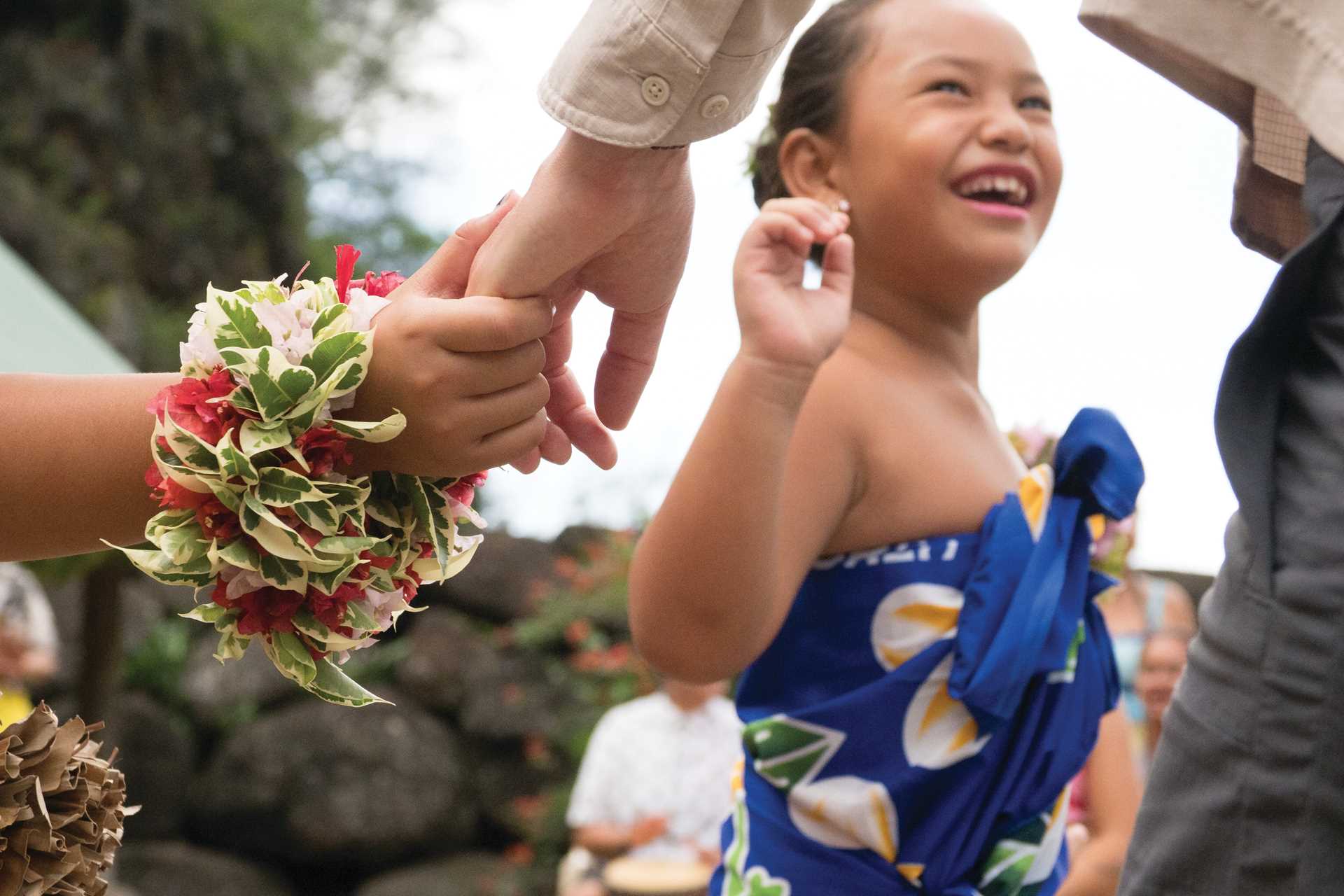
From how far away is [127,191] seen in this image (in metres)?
14.2

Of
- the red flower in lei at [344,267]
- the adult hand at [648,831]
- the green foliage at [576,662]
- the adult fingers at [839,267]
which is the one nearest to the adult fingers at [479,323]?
the red flower in lei at [344,267]

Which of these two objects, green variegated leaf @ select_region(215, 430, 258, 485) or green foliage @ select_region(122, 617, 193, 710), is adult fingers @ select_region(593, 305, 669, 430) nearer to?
green variegated leaf @ select_region(215, 430, 258, 485)

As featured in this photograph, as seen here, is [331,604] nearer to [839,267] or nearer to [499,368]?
[499,368]

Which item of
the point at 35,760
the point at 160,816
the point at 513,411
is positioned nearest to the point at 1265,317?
the point at 513,411

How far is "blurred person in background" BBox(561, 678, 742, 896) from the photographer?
17.5ft

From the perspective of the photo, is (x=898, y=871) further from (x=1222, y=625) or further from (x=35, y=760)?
(x=35, y=760)

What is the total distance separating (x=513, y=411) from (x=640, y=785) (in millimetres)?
4464

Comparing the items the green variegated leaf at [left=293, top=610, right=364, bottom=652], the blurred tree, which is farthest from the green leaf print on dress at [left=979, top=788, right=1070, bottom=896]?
the blurred tree

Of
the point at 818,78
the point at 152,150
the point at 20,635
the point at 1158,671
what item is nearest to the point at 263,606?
the point at 818,78

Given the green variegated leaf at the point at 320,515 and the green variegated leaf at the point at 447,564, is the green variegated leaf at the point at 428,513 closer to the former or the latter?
the green variegated leaf at the point at 447,564

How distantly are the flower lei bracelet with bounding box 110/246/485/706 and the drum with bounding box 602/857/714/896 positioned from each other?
295 cm

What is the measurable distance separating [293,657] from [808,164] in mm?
1128

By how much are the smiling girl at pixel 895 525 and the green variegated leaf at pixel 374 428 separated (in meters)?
0.40

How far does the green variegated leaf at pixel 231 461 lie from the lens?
4.17ft
